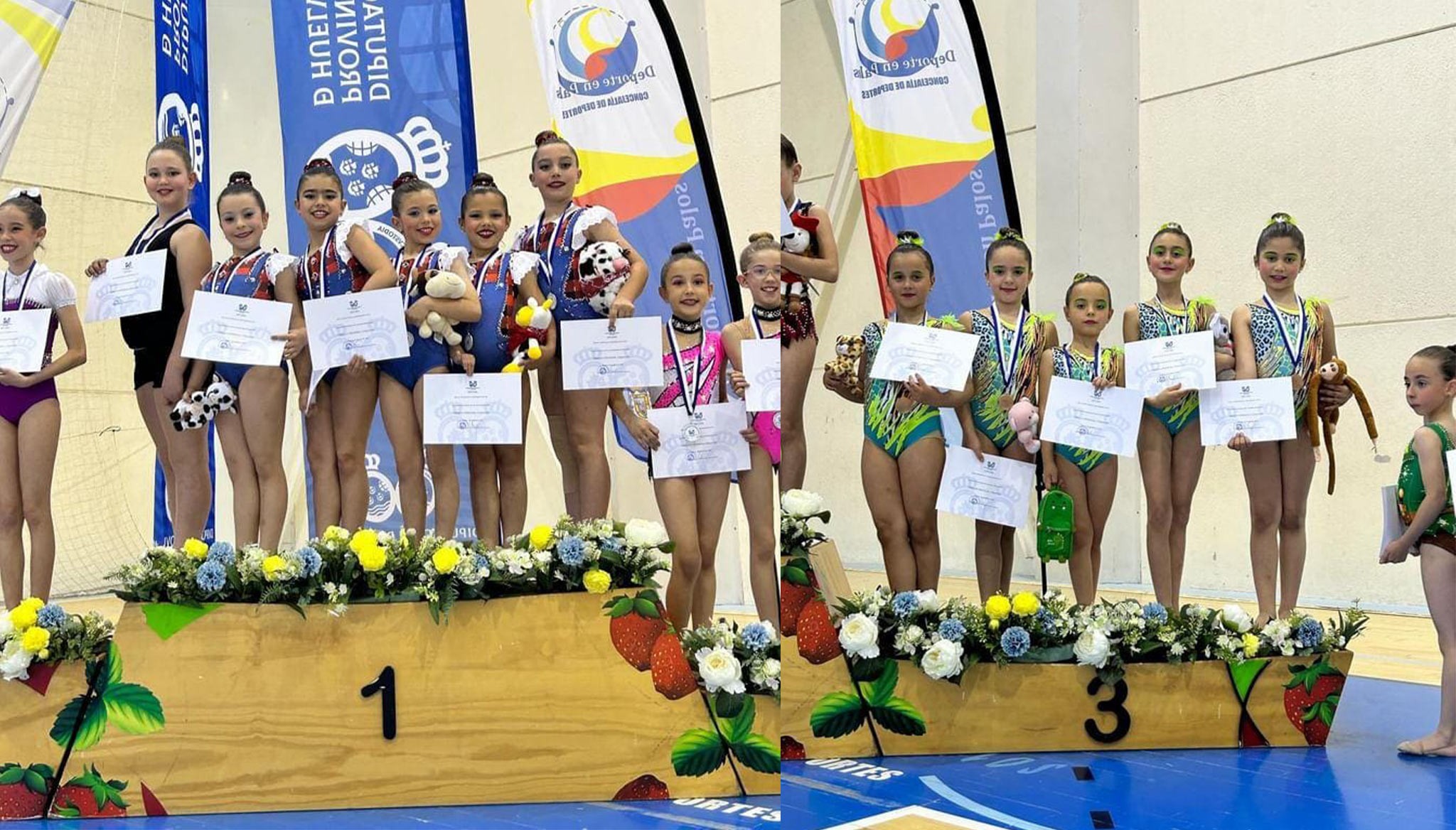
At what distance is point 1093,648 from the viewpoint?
4.11 metres

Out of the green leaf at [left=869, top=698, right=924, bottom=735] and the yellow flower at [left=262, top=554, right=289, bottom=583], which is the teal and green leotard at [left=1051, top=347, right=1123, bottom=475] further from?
the yellow flower at [left=262, top=554, right=289, bottom=583]

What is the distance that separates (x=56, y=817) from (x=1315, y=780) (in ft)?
12.2

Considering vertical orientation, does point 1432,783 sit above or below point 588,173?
below

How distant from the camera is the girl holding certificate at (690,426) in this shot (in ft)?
12.8

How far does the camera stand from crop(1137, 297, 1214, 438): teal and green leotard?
466 cm

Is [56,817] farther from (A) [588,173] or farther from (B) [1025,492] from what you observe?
(B) [1025,492]

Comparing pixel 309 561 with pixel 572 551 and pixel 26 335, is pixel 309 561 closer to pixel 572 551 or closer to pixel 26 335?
pixel 572 551

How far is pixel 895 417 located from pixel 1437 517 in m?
1.81

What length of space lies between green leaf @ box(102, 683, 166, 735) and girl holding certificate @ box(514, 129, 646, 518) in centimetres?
136

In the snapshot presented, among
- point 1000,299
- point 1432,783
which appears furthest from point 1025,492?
point 1432,783

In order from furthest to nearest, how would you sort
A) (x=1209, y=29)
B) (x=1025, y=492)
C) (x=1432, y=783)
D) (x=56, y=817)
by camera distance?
1. (x=1209, y=29)
2. (x=1025, y=492)
3. (x=1432, y=783)
4. (x=56, y=817)

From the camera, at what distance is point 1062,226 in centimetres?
477

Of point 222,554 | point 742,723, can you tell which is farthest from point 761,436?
point 222,554

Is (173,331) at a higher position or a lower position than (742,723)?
higher
